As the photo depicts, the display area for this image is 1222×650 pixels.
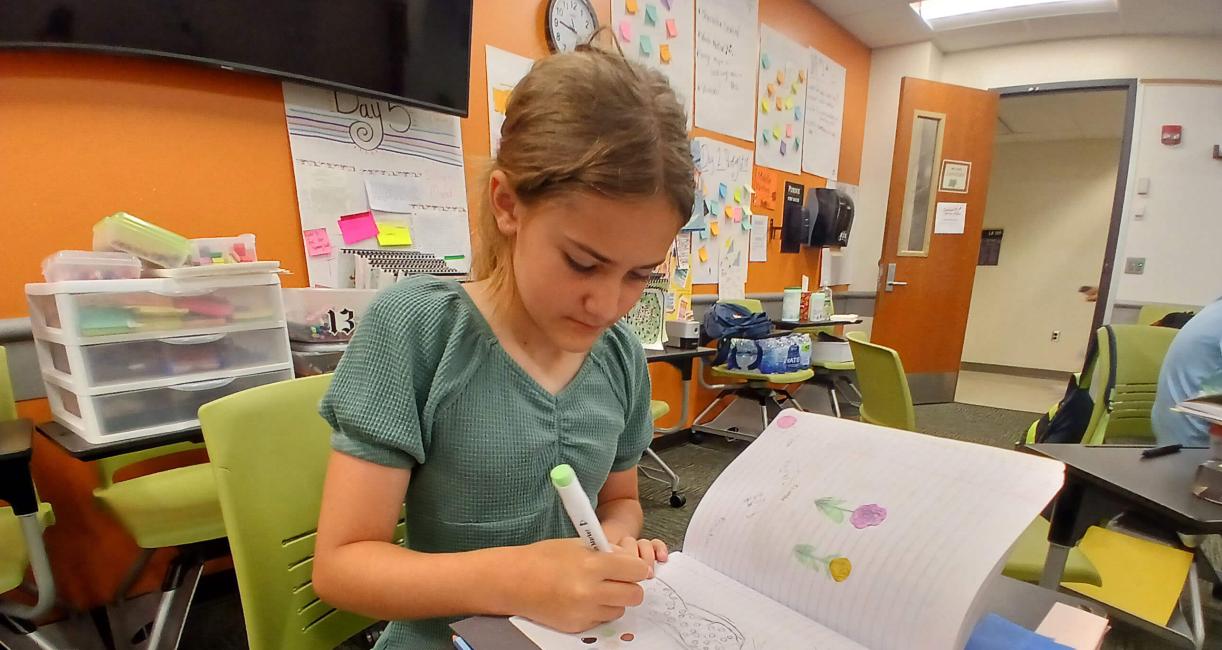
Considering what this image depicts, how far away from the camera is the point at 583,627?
0.38 metres

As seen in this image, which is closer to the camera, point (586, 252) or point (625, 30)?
point (586, 252)

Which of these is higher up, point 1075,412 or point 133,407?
point 133,407

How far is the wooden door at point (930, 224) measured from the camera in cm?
350

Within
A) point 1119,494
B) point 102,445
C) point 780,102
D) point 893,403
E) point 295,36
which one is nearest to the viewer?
point 1119,494

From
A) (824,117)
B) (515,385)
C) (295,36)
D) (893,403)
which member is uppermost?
(824,117)

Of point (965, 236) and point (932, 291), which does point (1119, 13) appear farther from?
point (932, 291)

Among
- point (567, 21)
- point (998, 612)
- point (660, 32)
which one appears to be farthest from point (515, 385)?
point (660, 32)

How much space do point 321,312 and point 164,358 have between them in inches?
12.5

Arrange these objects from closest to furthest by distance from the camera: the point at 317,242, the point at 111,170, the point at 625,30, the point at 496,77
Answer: the point at 111,170
the point at 317,242
the point at 496,77
the point at 625,30

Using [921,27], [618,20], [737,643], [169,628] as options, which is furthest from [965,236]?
[169,628]

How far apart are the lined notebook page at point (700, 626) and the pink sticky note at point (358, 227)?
146 centimetres

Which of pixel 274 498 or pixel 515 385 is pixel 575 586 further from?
pixel 274 498

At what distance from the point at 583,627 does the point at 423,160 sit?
5.37 feet

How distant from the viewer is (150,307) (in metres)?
1.03
